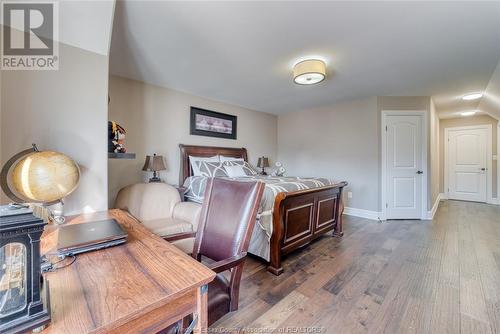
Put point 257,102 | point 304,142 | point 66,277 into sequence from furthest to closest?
1. point 304,142
2. point 257,102
3. point 66,277

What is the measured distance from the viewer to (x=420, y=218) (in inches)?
159

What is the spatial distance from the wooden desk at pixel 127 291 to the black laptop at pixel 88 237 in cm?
3

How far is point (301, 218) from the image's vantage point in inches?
97.2

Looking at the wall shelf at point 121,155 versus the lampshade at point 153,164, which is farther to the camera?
the lampshade at point 153,164

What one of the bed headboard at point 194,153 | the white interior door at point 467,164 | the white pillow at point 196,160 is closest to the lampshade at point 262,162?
the bed headboard at point 194,153

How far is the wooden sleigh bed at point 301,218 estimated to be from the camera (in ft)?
6.97

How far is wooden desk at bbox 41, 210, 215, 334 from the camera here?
55cm

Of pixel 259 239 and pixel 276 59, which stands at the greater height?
pixel 276 59

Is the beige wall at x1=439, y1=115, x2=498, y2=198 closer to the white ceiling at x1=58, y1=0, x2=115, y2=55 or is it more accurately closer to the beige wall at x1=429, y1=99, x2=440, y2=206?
the beige wall at x1=429, y1=99, x2=440, y2=206

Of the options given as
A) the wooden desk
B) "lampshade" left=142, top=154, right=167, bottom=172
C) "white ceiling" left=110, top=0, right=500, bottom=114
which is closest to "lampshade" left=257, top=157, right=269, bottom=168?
"white ceiling" left=110, top=0, right=500, bottom=114

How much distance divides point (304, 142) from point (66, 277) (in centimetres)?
495

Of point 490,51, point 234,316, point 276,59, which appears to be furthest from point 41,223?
point 490,51

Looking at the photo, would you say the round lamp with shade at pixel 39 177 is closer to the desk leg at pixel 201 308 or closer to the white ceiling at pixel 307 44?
the desk leg at pixel 201 308

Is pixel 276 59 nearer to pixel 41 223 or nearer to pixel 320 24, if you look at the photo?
pixel 320 24
